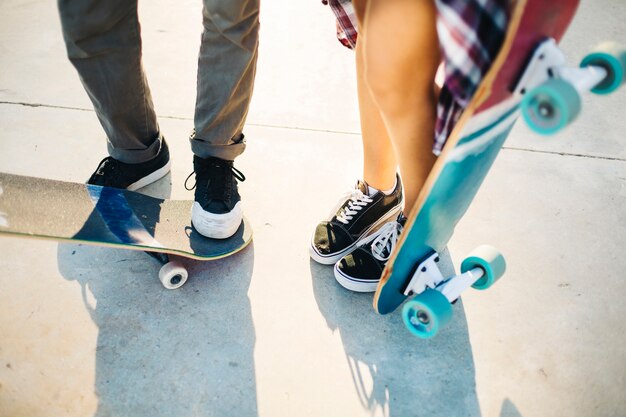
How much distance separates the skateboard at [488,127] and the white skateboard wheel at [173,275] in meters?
0.68

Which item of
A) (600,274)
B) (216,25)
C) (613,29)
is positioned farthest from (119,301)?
(613,29)

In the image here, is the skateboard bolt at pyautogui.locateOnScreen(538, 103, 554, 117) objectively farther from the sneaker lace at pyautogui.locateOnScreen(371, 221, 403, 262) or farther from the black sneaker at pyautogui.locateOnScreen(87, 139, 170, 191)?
the black sneaker at pyautogui.locateOnScreen(87, 139, 170, 191)

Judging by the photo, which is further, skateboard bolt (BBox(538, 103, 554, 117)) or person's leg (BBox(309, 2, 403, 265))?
person's leg (BBox(309, 2, 403, 265))

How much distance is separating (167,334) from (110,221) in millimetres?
425

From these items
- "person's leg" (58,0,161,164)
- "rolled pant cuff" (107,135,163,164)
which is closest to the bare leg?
"person's leg" (58,0,161,164)

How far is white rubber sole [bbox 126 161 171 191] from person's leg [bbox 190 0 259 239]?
32 centimetres

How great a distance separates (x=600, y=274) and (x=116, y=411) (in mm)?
1737

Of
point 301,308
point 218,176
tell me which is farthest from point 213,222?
point 301,308

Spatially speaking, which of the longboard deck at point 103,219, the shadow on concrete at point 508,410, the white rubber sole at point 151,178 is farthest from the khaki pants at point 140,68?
the shadow on concrete at point 508,410

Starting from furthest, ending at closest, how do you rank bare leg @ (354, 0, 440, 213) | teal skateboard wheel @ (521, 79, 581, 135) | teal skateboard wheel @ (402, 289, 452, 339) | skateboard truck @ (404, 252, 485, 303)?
skateboard truck @ (404, 252, 485, 303), teal skateboard wheel @ (402, 289, 452, 339), bare leg @ (354, 0, 440, 213), teal skateboard wheel @ (521, 79, 581, 135)

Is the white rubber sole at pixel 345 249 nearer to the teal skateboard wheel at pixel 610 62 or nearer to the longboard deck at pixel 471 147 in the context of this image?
the longboard deck at pixel 471 147

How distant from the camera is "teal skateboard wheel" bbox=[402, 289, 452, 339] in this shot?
43.8 inches

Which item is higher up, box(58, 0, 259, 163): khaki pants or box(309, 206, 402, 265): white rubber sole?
box(58, 0, 259, 163): khaki pants

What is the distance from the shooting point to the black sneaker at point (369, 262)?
148 centimetres
